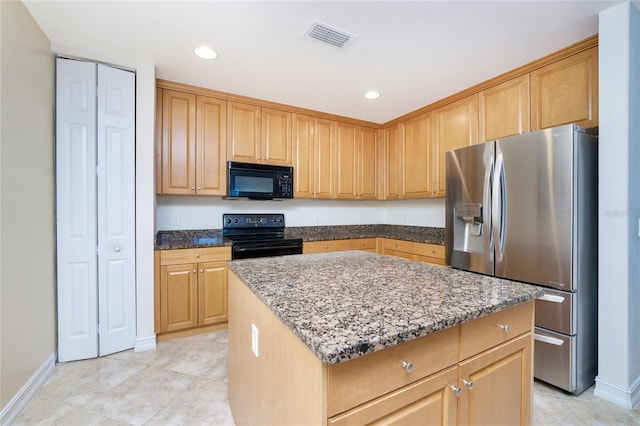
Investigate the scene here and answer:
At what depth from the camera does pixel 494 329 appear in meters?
1.03

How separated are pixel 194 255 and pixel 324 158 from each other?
6.31ft

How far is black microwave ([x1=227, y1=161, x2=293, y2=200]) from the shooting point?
10.1 feet

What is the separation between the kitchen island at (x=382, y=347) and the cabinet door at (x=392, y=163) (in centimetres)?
253

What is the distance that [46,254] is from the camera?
2.04 m

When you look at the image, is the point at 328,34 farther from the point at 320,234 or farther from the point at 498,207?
the point at 320,234

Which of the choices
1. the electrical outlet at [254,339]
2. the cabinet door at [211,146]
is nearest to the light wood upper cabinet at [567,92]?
the electrical outlet at [254,339]

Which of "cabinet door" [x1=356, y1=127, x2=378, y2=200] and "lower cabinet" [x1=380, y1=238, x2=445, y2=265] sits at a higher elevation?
"cabinet door" [x1=356, y1=127, x2=378, y2=200]

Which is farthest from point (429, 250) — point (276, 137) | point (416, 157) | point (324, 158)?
point (276, 137)

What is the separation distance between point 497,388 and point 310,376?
0.78 metres

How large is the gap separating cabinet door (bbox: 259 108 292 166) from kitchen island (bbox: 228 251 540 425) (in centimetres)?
215

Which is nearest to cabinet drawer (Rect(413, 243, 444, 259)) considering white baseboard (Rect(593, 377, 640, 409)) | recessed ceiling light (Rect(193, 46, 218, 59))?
white baseboard (Rect(593, 377, 640, 409))

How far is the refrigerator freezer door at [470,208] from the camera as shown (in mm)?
2225

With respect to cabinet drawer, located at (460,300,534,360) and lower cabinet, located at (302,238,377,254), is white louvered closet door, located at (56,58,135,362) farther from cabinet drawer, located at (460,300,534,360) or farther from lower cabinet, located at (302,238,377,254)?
cabinet drawer, located at (460,300,534,360)
